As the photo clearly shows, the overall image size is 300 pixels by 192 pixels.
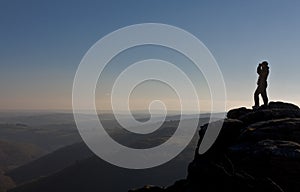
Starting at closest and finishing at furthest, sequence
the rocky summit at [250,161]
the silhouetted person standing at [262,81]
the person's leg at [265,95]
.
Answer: the rocky summit at [250,161], the silhouetted person standing at [262,81], the person's leg at [265,95]

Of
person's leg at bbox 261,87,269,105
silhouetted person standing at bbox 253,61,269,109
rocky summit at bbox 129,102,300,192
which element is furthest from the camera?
person's leg at bbox 261,87,269,105

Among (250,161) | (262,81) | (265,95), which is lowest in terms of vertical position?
(250,161)

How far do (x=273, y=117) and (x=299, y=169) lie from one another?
917cm

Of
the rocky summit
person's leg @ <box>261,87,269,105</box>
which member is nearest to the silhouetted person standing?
person's leg @ <box>261,87,269,105</box>

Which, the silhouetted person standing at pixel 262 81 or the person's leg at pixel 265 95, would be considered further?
the person's leg at pixel 265 95

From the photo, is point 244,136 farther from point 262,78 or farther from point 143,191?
point 262,78

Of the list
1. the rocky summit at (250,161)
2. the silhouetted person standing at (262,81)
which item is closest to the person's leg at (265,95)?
the silhouetted person standing at (262,81)

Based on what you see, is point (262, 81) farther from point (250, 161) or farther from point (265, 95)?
point (250, 161)

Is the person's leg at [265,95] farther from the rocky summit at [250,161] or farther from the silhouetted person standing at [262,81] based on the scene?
the rocky summit at [250,161]

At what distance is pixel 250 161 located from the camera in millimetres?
22266

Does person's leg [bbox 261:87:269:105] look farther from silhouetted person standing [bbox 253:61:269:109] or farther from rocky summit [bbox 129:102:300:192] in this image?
rocky summit [bbox 129:102:300:192]

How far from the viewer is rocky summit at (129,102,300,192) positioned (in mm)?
20891

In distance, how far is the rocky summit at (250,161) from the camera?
2089 centimetres

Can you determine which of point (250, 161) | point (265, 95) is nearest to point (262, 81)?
point (265, 95)
